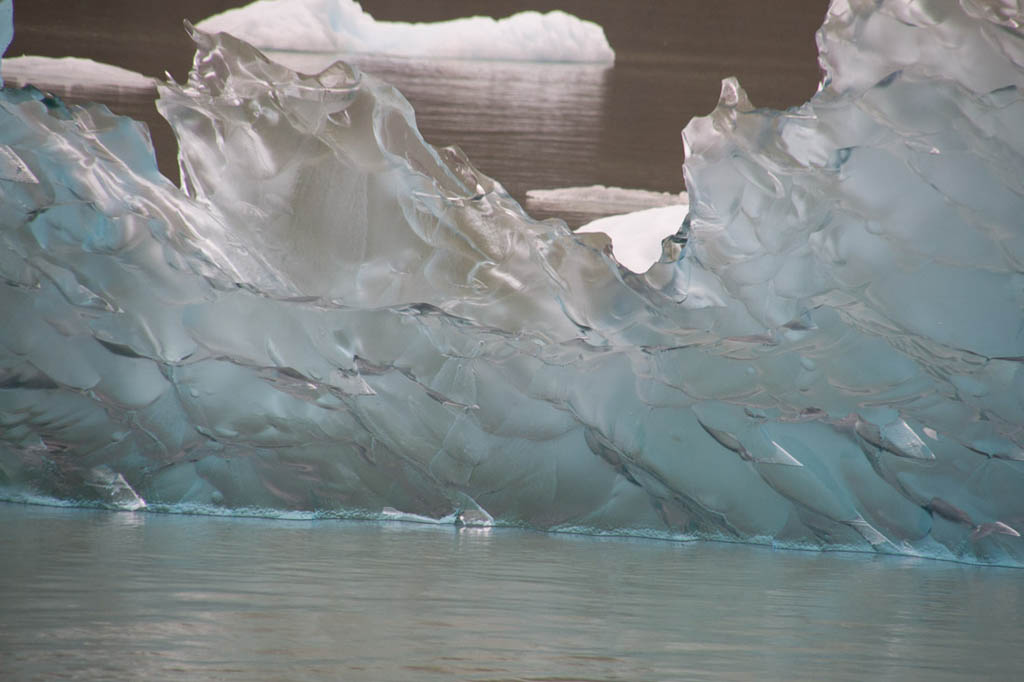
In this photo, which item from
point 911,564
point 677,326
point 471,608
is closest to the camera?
point 471,608

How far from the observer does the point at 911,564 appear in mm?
2064

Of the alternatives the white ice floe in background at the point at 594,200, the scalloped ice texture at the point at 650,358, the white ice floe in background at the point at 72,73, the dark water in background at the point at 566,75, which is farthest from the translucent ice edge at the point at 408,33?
the scalloped ice texture at the point at 650,358

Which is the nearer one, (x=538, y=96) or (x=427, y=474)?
(x=427, y=474)

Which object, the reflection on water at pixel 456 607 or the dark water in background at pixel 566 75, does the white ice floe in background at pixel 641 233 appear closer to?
the dark water in background at pixel 566 75

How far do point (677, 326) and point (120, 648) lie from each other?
1.22 meters

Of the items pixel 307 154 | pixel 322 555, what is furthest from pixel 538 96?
pixel 322 555

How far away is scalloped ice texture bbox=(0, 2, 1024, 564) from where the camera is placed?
2109 millimetres

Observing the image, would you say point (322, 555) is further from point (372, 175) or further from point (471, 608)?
point (372, 175)

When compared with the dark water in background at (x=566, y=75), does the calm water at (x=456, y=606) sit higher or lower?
higher

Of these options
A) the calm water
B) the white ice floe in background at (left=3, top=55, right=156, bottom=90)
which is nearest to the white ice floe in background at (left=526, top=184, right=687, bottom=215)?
the white ice floe in background at (left=3, top=55, right=156, bottom=90)

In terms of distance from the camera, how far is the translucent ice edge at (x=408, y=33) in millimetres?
10562

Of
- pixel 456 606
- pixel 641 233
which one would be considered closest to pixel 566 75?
pixel 641 233

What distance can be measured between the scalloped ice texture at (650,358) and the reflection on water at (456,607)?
0.43ft

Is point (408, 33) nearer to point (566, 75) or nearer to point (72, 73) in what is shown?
point (566, 75)
